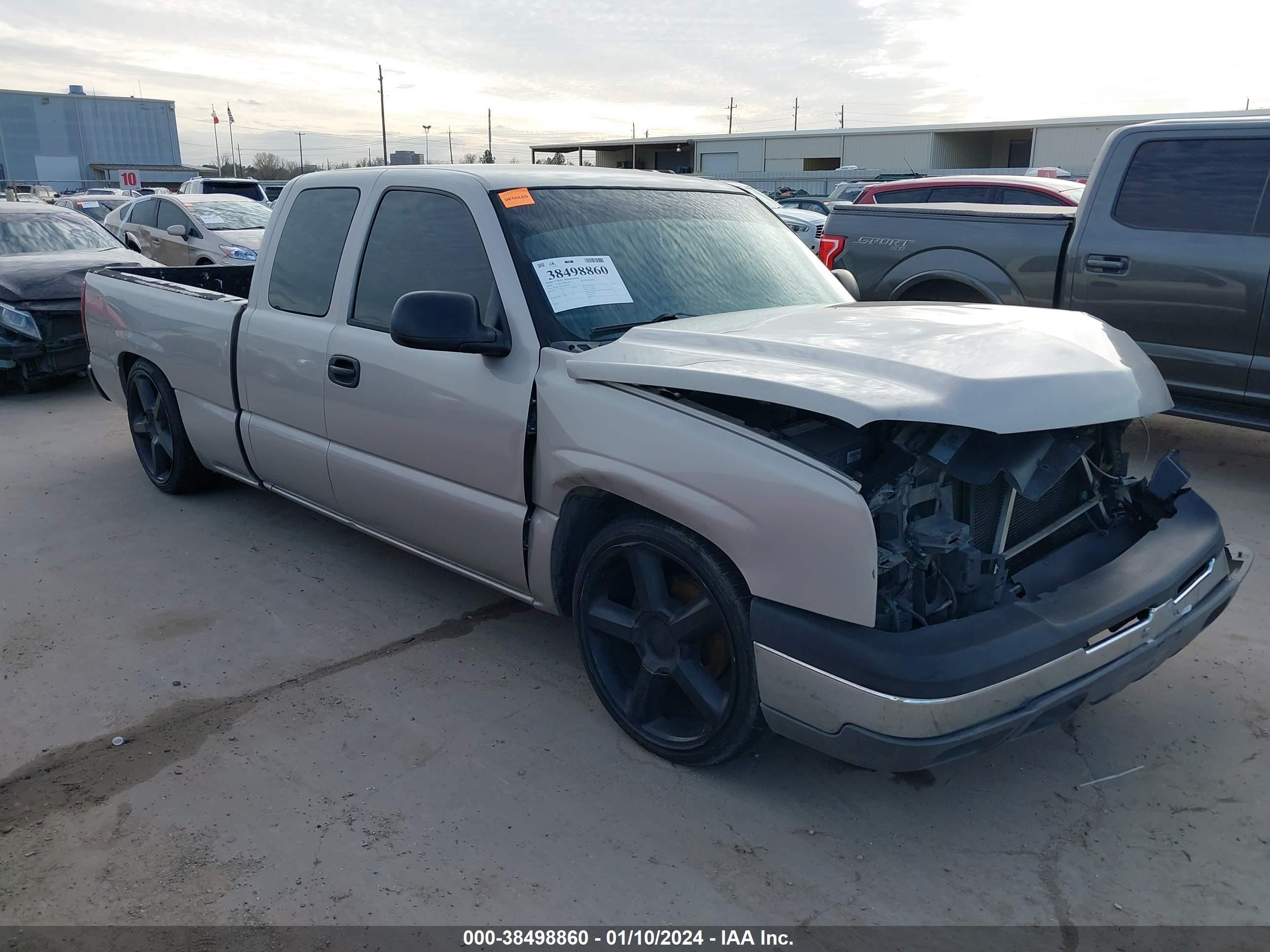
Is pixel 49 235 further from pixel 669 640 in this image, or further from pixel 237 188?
pixel 237 188

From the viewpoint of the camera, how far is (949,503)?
277 centimetres

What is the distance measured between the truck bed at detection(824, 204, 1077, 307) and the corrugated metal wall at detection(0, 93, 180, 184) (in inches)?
3721

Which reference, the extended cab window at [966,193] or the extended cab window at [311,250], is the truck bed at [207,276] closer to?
the extended cab window at [311,250]

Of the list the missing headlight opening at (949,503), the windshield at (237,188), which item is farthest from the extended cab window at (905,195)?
the windshield at (237,188)

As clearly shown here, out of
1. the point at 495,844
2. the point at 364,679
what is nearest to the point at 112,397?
the point at 364,679

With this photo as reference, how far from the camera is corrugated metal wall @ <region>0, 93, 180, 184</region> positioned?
86.1m

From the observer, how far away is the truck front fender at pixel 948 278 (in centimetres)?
650

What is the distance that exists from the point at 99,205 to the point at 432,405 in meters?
27.3

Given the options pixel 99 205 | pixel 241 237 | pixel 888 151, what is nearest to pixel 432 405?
pixel 241 237

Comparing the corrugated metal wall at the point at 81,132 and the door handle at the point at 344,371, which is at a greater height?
the corrugated metal wall at the point at 81,132

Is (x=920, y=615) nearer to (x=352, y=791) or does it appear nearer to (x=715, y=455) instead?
(x=715, y=455)

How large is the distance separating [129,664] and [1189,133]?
20.9 feet

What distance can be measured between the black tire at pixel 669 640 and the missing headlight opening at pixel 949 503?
41 centimetres
